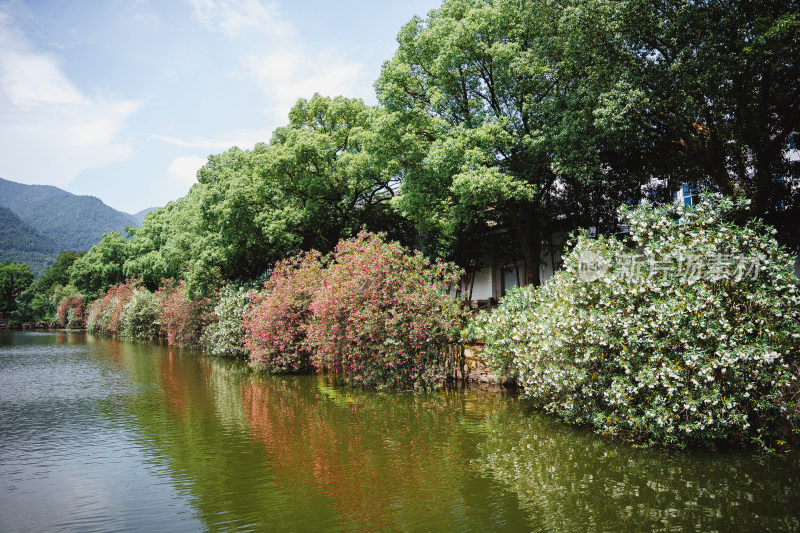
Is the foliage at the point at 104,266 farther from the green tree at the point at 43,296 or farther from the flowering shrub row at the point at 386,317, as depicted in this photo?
the flowering shrub row at the point at 386,317

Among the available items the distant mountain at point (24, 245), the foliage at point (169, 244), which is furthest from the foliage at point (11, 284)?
the distant mountain at point (24, 245)

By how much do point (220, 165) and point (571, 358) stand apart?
26.2 meters

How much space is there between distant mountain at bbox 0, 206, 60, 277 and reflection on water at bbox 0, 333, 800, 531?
15355 cm

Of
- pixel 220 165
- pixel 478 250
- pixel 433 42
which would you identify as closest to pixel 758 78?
pixel 433 42

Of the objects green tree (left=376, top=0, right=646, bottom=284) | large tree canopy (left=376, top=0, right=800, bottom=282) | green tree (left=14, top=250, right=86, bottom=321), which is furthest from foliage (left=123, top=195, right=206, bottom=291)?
green tree (left=14, top=250, right=86, bottom=321)

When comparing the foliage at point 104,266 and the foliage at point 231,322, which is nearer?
the foliage at point 231,322

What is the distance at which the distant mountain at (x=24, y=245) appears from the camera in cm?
14412

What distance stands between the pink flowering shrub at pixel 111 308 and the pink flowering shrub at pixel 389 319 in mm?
37625

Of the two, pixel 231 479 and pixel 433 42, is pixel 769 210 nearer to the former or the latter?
pixel 433 42

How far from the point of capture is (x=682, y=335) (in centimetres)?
853

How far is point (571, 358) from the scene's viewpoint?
1009 cm

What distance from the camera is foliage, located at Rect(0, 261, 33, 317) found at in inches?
3162

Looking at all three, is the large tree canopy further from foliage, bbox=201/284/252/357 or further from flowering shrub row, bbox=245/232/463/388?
foliage, bbox=201/284/252/357

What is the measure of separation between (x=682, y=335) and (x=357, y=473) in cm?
558
